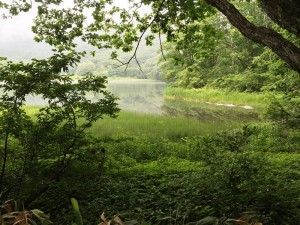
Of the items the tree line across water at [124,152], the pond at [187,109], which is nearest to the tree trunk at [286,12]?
the tree line across water at [124,152]

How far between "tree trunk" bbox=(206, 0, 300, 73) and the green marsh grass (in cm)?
2021

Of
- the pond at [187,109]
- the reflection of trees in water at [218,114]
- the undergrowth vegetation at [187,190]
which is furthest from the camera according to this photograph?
the pond at [187,109]

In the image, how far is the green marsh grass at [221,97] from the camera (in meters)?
27.8

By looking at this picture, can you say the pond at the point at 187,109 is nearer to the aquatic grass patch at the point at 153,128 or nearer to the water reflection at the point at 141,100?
the water reflection at the point at 141,100

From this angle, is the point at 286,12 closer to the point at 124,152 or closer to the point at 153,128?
the point at 124,152

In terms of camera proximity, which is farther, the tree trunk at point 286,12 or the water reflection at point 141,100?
the water reflection at point 141,100

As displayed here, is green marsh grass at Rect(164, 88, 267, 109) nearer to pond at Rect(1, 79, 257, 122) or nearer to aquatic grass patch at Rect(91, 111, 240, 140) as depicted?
pond at Rect(1, 79, 257, 122)

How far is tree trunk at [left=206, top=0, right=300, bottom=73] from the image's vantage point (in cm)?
359

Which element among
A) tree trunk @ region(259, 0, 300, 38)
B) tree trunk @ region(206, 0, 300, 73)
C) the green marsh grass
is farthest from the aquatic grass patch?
the green marsh grass

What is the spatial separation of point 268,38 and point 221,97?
29533mm

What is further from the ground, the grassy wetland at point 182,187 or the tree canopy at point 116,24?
the tree canopy at point 116,24

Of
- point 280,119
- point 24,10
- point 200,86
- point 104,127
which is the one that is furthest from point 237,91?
point 24,10

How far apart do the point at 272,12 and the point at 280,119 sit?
5.95 m

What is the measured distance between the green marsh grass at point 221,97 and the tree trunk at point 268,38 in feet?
66.3
